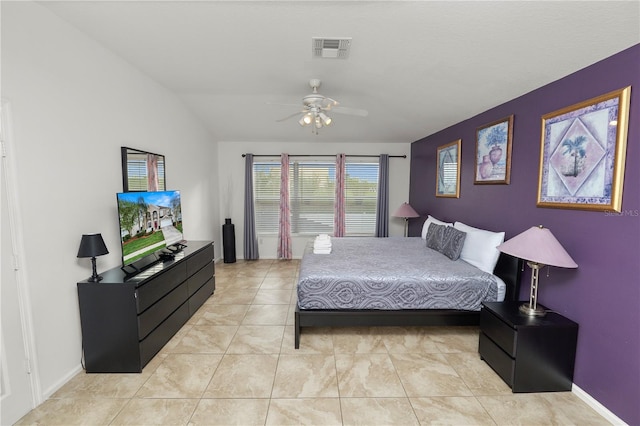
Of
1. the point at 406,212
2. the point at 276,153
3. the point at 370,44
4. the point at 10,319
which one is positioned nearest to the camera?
the point at 10,319

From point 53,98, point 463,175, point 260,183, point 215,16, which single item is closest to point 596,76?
point 463,175

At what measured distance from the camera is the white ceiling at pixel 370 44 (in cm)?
192

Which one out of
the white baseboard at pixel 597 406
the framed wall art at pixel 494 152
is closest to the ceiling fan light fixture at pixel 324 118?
the framed wall art at pixel 494 152

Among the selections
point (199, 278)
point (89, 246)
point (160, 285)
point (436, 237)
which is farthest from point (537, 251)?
point (199, 278)

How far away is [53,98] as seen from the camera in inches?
82.7

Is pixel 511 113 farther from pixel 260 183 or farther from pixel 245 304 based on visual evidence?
pixel 260 183

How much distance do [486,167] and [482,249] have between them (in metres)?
1.05

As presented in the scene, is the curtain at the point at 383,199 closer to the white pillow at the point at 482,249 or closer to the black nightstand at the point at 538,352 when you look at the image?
the white pillow at the point at 482,249

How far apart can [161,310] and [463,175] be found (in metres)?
3.98

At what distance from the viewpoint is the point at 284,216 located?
583 cm

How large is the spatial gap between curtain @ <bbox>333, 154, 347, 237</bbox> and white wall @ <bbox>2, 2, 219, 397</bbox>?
3.62 metres

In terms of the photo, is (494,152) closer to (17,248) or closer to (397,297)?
(397,297)

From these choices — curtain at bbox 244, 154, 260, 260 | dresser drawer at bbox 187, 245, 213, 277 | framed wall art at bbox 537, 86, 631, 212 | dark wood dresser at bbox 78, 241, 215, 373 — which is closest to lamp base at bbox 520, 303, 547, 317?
framed wall art at bbox 537, 86, 631, 212

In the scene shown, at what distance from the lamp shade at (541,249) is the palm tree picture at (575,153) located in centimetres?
55
